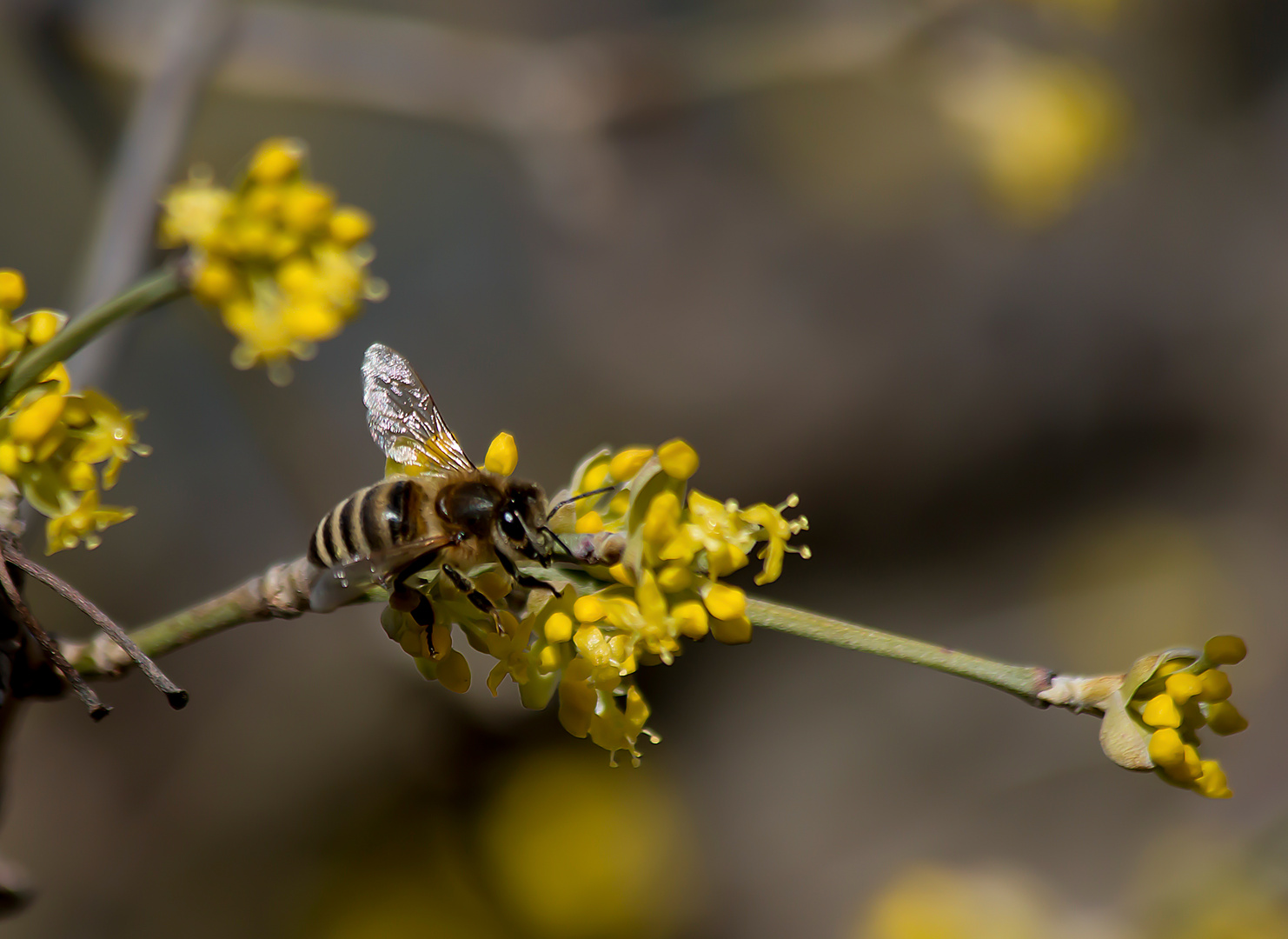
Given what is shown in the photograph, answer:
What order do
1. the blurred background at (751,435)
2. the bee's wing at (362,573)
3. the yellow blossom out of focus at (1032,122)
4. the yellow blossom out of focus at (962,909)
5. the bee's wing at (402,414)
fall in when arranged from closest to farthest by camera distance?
the bee's wing at (362,573), the bee's wing at (402,414), the yellow blossom out of focus at (962,909), the blurred background at (751,435), the yellow blossom out of focus at (1032,122)

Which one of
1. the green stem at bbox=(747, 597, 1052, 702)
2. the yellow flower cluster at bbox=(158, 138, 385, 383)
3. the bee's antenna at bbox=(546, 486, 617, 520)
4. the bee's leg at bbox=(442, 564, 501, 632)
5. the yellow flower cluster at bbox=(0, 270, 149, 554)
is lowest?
the yellow flower cluster at bbox=(0, 270, 149, 554)

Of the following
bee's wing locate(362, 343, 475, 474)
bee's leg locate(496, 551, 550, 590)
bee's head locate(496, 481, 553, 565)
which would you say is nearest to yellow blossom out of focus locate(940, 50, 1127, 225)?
bee's wing locate(362, 343, 475, 474)

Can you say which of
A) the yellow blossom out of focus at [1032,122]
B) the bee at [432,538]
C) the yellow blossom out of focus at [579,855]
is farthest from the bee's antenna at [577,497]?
the yellow blossom out of focus at [579,855]

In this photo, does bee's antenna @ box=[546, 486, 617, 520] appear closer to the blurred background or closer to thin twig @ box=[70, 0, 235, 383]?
thin twig @ box=[70, 0, 235, 383]

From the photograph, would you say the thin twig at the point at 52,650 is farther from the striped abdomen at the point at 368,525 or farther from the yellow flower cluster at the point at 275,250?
the yellow flower cluster at the point at 275,250

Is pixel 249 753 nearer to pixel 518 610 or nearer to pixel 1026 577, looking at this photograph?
pixel 518 610

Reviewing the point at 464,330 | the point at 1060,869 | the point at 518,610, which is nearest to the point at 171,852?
the point at 464,330
